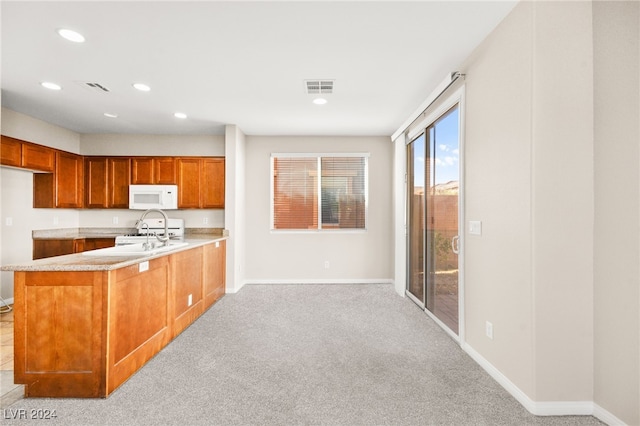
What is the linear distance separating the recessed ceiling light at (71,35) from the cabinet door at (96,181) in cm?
334

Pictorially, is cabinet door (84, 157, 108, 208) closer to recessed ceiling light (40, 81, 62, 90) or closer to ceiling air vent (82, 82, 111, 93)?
recessed ceiling light (40, 81, 62, 90)

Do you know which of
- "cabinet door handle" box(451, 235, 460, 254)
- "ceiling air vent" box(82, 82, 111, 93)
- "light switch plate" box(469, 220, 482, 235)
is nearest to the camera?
"light switch plate" box(469, 220, 482, 235)

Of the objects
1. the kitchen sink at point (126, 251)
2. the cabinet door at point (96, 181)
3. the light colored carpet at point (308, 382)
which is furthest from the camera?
the cabinet door at point (96, 181)

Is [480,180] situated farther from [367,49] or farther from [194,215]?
[194,215]

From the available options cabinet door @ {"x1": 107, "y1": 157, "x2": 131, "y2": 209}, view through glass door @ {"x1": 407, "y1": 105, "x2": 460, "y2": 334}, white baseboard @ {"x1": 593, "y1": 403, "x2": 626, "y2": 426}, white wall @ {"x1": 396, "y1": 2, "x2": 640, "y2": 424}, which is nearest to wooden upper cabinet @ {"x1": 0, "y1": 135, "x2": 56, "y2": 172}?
cabinet door @ {"x1": 107, "y1": 157, "x2": 131, "y2": 209}

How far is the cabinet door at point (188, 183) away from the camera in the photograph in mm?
5410

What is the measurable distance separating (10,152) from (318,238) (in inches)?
170

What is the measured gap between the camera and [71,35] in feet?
8.16

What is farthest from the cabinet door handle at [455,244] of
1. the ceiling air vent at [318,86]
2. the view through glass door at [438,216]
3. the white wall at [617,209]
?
the ceiling air vent at [318,86]

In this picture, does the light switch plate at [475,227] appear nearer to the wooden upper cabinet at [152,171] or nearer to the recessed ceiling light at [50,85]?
the recessed ceiling light at [50,85]

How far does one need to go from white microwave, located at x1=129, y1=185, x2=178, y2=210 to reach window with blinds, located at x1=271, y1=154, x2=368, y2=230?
5.78 feet

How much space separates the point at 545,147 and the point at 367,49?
1545 mm

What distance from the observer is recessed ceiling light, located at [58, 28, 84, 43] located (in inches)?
96.0

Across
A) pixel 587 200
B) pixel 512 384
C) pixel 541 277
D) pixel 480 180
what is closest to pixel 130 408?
pixel 512 384
